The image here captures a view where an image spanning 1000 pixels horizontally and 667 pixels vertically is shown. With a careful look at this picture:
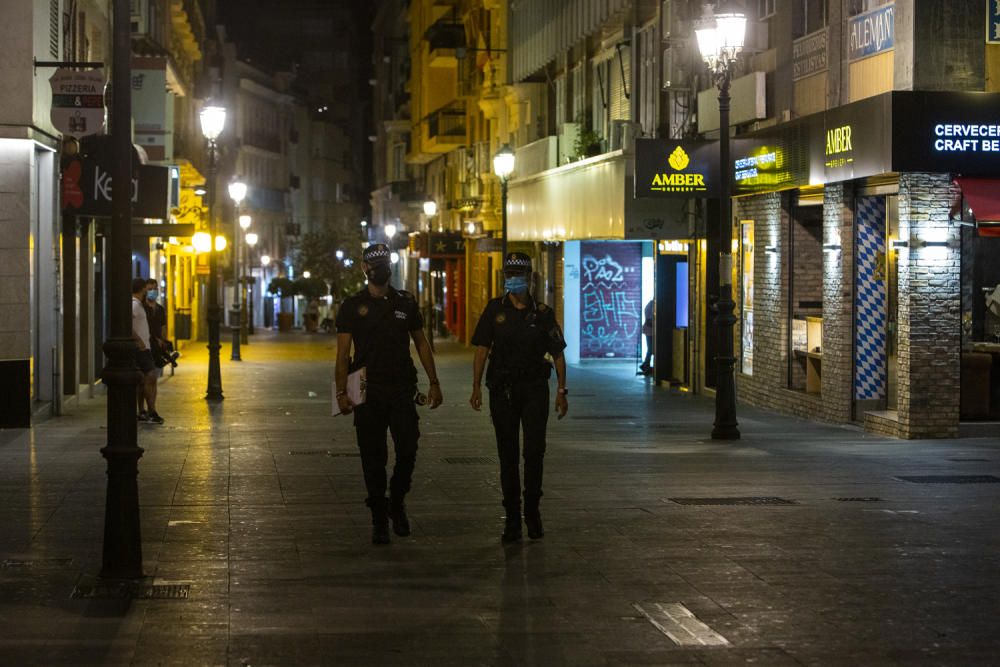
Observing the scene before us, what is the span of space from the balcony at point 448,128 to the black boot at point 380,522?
48272 mm

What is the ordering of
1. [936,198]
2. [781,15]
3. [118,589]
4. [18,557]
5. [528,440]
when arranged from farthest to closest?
[781,15] → [936,198] → [528,440] → [18,557] → [118,589]

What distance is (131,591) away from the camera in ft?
31.8

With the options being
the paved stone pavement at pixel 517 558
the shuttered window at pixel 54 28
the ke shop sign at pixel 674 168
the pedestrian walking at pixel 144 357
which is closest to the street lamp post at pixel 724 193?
the paved stone pavement at pixel 517 558

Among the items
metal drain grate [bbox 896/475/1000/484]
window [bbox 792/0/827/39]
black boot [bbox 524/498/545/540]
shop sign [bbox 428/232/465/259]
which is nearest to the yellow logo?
window [bbox 792/0/827/39]

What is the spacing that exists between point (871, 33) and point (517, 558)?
11.2m

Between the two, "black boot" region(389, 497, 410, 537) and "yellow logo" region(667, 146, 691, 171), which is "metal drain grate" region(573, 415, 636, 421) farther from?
"black boot" region(389, 497, 410, 537)

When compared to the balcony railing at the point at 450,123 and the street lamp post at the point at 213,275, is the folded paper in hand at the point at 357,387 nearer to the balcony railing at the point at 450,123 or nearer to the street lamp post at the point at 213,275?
the street lamp post at the point at 213,275

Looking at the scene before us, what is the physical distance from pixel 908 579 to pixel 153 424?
13.3m

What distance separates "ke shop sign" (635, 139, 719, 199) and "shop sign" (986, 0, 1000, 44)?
19.1ft

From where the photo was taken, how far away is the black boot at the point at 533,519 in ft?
38.4

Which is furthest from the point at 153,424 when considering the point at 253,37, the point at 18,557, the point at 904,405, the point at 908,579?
the point at 253,37

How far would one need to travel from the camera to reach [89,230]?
26734 mm

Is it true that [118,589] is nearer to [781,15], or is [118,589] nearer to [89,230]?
[781,15]

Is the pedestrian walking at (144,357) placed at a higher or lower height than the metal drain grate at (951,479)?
higher
